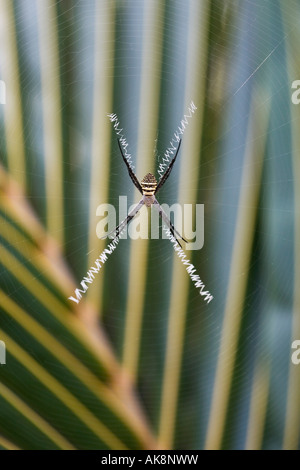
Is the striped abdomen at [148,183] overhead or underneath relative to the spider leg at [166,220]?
overhead

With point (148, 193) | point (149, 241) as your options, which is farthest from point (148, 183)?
point (149, 241)

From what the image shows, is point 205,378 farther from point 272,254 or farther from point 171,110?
point 171,110

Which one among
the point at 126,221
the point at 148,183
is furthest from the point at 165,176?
the point at 126,221

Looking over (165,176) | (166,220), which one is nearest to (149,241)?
(166,220)

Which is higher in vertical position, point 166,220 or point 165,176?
point 165,176

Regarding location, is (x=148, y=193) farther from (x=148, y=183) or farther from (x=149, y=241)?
(x=149, y=241)

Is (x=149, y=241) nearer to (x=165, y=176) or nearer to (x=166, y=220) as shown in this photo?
(x=166, y=220)

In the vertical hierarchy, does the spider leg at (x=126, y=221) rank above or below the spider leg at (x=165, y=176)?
below

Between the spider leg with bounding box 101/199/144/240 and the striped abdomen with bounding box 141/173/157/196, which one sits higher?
the striped abdomen with bounding box 141/173/157/196

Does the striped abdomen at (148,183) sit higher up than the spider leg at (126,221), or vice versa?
the striped abdomen at (148,183)
